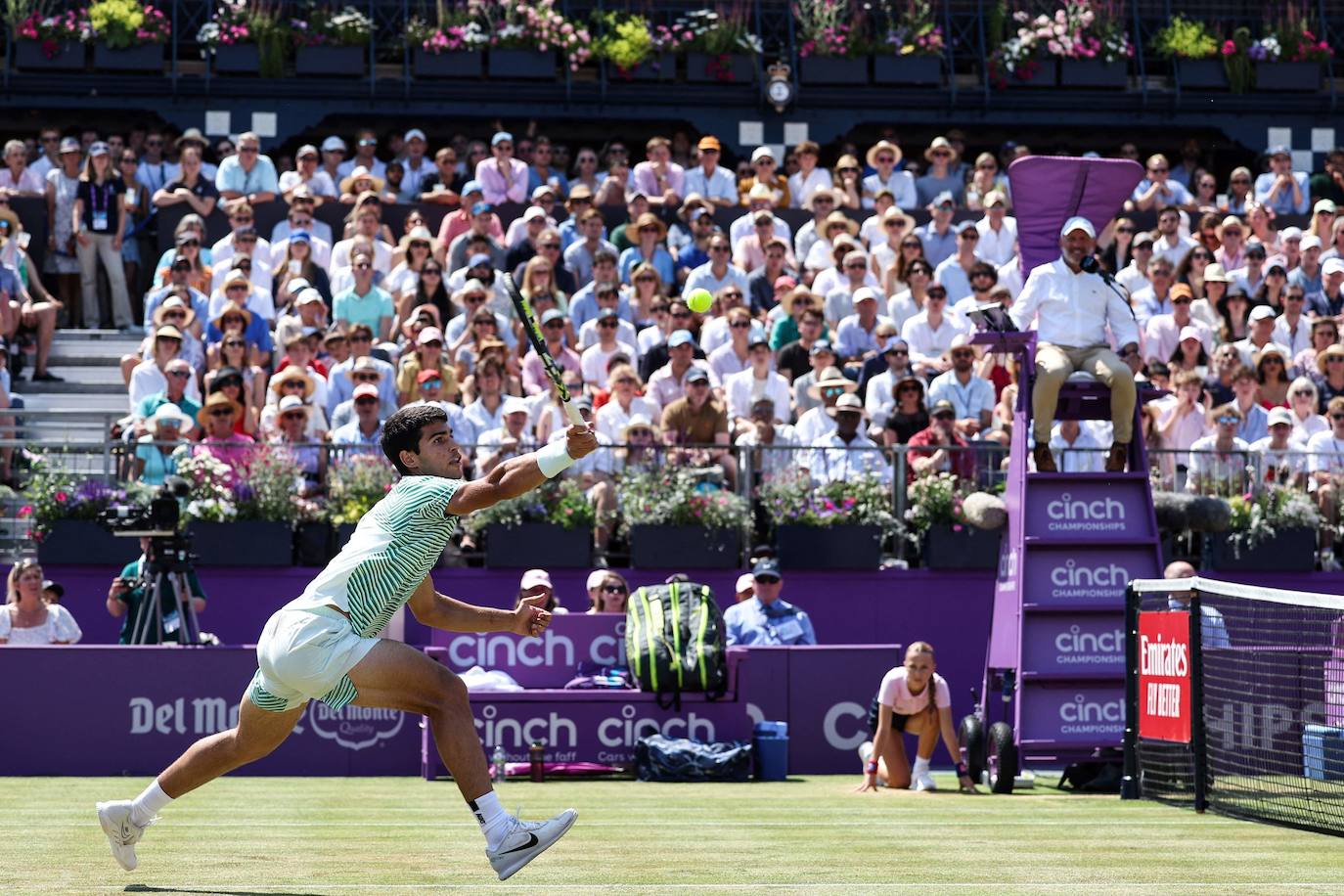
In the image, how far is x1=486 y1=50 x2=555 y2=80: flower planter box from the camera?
81.6ft

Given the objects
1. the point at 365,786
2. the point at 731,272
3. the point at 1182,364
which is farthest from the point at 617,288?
the point at 365,786

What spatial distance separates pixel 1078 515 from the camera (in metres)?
13.4

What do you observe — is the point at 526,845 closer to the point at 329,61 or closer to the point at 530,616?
the point at 530,616

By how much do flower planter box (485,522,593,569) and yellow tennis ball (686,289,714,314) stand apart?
3.63 meters

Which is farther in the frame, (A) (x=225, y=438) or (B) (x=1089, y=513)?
(A) (x=225, y=438)

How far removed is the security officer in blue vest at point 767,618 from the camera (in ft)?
48.2

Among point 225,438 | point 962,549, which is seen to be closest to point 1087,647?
point 962,549

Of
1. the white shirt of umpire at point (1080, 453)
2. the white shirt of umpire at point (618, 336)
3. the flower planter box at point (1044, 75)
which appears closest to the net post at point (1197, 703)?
the white shirt of umpire at point (1080, 453)

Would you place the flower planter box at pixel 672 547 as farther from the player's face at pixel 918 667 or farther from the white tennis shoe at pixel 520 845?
the white tennis shoe at pixel 520 845

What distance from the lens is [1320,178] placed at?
2441 cm

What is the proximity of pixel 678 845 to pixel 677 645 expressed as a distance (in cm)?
472

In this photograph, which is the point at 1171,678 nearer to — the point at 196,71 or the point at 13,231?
the point at 13,231

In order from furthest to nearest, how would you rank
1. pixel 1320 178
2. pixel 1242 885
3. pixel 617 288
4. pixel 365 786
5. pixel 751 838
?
pixel 1320 178 → pixel 617 288 → pixel 365 786 → pixel 751 838 → pixel 1242 885

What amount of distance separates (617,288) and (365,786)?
22.8 feet
